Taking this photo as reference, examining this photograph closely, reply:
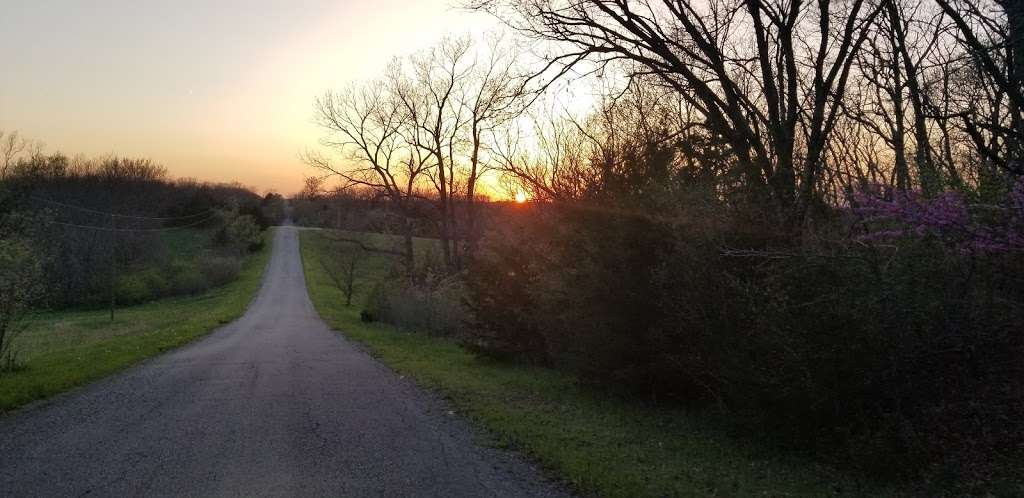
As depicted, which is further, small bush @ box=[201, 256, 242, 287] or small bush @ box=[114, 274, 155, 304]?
small bush @ box=[201, 256, 242, 287]

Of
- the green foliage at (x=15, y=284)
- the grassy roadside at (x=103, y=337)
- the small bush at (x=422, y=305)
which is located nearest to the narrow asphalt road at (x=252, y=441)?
the grassy roadside at (x=103, y=337)

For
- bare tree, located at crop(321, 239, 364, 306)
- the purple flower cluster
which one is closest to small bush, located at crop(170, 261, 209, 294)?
bare tree, located at crop(321, 239, 364, 306)

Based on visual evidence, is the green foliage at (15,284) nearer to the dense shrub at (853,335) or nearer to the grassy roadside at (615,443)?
the grassy roadside at (615,443)

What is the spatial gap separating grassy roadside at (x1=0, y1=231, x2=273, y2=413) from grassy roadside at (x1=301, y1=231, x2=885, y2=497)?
6.40 metres

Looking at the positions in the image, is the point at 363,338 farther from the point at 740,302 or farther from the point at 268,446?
the point at 740,302

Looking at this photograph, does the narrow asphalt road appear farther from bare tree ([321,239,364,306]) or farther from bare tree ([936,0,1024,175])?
bare tree ([321,239,364,306])

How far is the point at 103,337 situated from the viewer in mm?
28656

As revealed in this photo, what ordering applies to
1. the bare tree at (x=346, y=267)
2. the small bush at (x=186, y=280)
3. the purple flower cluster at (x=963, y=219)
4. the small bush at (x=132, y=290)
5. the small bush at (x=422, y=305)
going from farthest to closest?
the small bush at (x=186, y=280), the small bush at (x=132, y=290), the bare tree at (x=346, y=267), the small bush at (x=422, y=305), the purple flower cluster at (x=963, y=219)

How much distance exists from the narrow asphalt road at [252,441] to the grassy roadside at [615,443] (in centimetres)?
49

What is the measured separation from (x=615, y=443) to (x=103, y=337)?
2806cm

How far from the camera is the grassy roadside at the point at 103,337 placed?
1212 centimetres

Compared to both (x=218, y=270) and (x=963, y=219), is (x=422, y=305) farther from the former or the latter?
(x=218, y=270)

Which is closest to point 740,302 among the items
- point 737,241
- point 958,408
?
point 737,241

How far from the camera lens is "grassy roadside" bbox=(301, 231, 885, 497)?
6.00 meters
